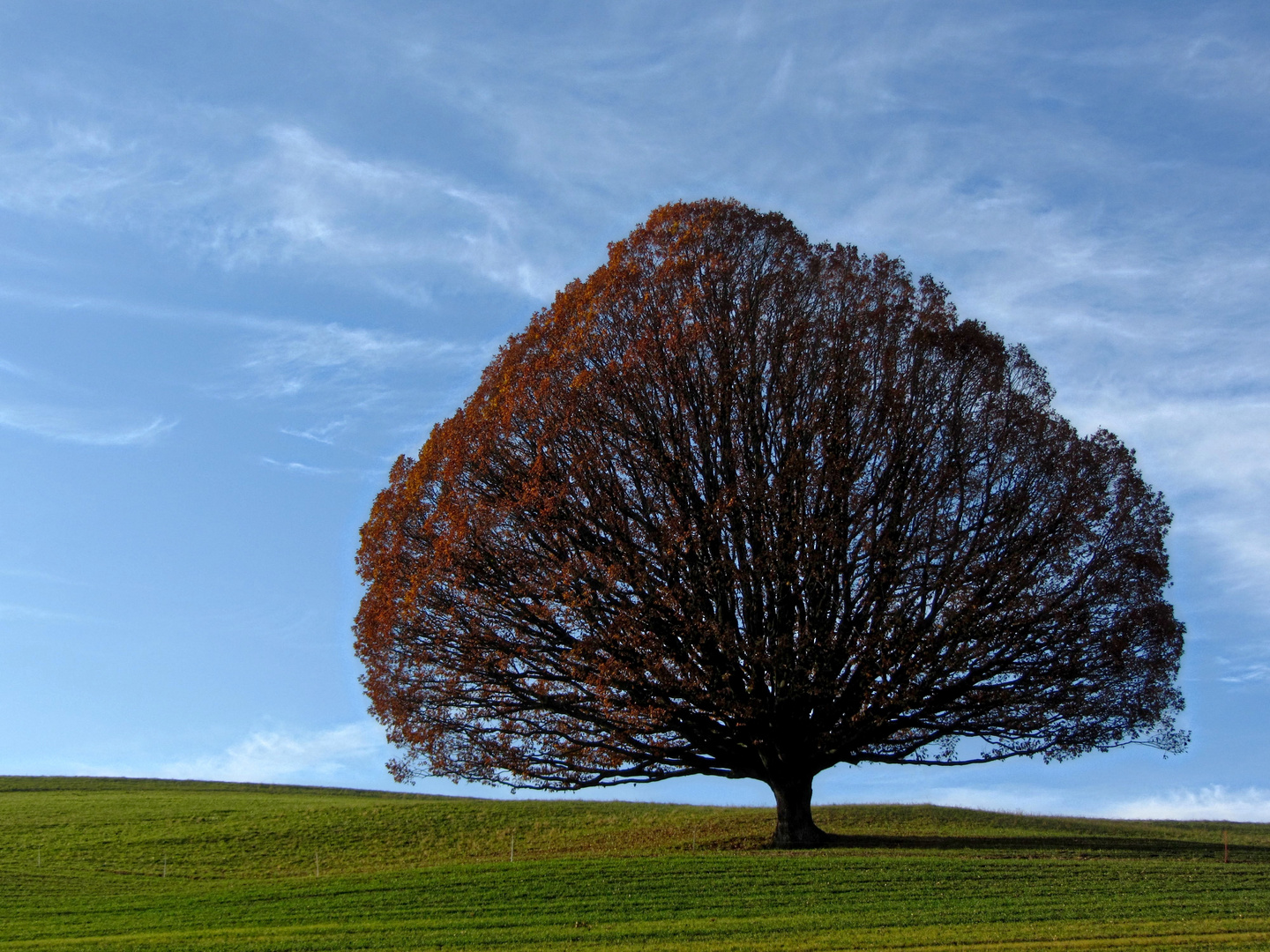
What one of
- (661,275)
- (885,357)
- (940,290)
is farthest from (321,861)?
(940,290)

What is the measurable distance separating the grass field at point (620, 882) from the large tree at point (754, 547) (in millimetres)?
3385

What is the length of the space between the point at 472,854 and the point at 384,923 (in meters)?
10.8

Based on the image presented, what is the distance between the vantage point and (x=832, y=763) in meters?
30.3

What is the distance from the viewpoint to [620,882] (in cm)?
2417

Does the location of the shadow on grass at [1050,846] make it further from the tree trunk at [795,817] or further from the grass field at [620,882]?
the tree trunk at [795,817]

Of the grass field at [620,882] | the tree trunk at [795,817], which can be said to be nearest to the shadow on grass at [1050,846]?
the grass field at [620,882]

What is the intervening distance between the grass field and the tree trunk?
0.82 m

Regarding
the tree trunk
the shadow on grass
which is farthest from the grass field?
the tree trunk

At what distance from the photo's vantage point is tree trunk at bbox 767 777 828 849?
2962 centimetres

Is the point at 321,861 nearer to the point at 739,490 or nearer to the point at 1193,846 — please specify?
the point at 739,490

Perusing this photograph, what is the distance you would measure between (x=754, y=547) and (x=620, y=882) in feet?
28.5

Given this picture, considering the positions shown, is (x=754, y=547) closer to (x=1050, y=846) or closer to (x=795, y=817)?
(x=795, y=817)

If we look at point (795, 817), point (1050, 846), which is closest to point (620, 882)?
point (795, 817)

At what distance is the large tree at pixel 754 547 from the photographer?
27531 millimetres
